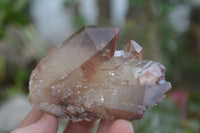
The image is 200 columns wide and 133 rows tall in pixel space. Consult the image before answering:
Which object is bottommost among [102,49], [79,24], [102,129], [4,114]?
[4,114]

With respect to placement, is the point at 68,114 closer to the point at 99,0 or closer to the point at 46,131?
the point at 46,131

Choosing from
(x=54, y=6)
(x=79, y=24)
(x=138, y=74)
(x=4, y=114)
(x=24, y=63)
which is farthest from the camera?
(x=54, y=6)

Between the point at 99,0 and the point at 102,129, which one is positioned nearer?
the point at 102,129

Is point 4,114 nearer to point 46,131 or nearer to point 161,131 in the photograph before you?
point 161,131

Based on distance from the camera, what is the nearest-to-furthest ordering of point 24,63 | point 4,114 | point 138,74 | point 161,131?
1. point 138,74
2. point 161,131
3. point 4,114
4. point 24,63

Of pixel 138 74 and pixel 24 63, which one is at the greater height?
pixel 138 74

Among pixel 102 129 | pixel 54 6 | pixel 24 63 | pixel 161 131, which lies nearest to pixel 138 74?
pixel 102 129
